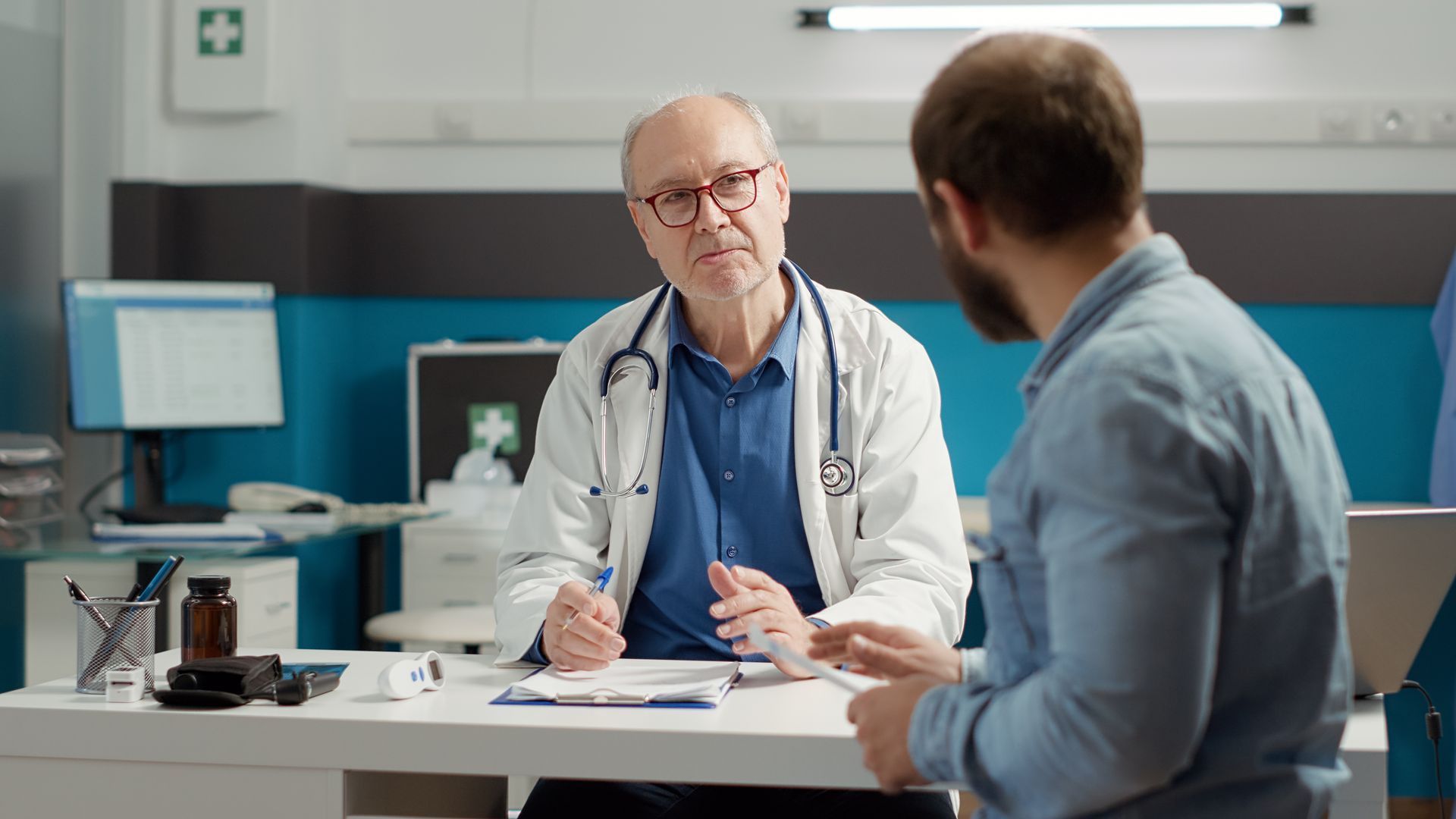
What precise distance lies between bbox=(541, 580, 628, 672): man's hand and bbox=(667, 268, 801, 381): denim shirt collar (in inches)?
18.0

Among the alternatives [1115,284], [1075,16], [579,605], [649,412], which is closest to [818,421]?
[649,412]

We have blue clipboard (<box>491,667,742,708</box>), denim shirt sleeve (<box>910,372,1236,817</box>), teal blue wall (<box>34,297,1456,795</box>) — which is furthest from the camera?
teal blue wall (<box>34,297,1456,795</box>)

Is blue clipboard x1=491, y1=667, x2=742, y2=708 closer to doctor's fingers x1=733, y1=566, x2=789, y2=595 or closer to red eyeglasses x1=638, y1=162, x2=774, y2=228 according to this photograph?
doctor's fingers x1=733, y1=566, x2=789, y2=595

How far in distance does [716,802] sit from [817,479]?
1.49 ft

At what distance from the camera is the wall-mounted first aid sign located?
12.3 feet

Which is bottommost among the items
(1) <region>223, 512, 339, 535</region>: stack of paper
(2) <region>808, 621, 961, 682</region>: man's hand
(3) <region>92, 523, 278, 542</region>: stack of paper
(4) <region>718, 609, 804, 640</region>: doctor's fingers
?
(1) <region>223, 512, 339, 535</region>: stack of paper

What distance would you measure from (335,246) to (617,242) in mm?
841

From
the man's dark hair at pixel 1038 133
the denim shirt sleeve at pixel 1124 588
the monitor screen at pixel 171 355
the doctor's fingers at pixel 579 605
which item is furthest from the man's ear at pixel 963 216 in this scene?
the monitor screen at pixel 171 355

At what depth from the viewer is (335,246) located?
13.0 feet

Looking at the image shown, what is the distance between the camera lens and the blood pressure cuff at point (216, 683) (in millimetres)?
1387

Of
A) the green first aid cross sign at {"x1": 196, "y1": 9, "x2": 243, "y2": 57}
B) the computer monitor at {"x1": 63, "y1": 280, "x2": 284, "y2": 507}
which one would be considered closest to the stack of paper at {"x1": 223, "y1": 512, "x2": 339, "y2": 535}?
the computer monitor at {"x1": 63, "y1": 280, "x2": 284, "y2": 507}

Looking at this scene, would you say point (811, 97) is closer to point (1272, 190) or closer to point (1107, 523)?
point (1272, 190)

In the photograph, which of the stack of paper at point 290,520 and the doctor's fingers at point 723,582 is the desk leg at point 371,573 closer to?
the stack of paper at point 290,520

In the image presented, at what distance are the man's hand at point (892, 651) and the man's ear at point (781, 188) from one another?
3.12 feet
